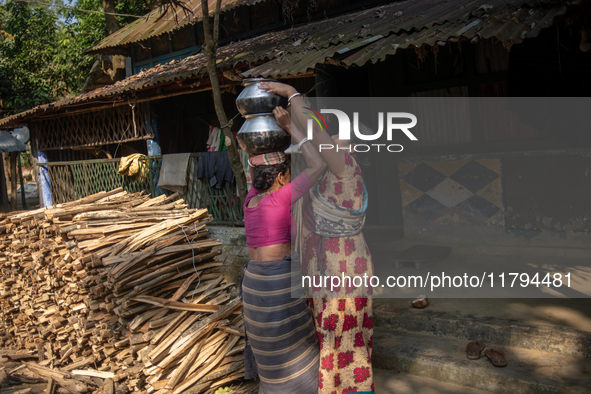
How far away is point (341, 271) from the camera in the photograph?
3320 mm

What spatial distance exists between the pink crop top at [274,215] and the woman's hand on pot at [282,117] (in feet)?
1.17

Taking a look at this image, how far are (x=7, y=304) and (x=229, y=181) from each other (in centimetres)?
382

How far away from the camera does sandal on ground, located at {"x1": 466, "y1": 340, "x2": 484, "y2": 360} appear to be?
12.8 ft

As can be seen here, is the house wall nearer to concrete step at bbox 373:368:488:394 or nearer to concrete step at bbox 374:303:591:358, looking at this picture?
concrete step at bbox 374:303:591:358

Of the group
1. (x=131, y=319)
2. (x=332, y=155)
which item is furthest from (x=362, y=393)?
(x=131, y=319)

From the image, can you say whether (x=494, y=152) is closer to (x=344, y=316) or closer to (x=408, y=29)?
(x=408, y=29)

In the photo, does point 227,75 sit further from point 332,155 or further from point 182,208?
point 332,155

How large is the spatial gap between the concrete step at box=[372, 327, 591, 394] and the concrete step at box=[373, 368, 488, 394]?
41mm

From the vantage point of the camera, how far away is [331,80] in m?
5.99

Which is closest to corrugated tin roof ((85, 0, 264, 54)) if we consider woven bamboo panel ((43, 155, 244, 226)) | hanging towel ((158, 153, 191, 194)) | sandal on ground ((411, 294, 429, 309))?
hanging towel ((158, 153, 191, 194))

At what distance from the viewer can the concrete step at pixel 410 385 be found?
378 centimetres

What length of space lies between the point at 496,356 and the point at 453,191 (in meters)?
3.39

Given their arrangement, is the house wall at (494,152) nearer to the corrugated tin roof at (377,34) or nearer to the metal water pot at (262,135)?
the corrugated tin roof at (377,34)

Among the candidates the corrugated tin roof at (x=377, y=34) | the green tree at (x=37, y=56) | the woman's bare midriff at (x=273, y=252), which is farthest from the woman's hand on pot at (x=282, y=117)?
the green tree at (x=37, y=56)
